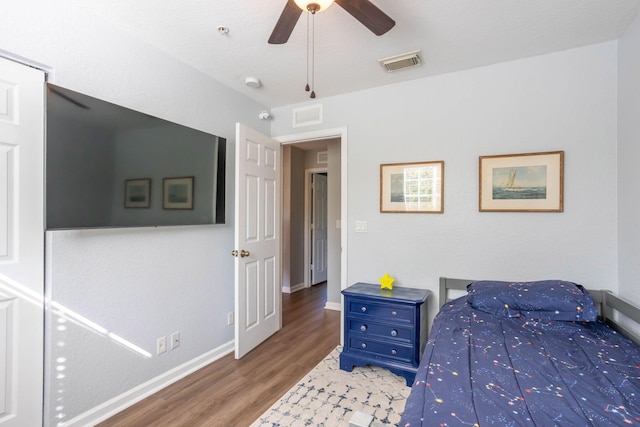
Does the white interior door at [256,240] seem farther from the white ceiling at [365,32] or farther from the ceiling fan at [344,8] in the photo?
the ceiling fan at [344,8]

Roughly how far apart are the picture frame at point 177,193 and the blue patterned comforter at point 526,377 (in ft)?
6.49

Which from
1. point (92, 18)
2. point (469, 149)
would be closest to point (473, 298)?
point (469, 149)

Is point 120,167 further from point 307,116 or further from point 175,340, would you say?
point 307,116

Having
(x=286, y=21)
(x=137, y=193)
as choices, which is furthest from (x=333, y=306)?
(x=286, y=21)

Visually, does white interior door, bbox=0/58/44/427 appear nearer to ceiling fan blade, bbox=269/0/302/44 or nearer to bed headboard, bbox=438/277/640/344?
ceiling fan blade, bbox=269/0/302/44

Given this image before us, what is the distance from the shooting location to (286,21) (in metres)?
1.57

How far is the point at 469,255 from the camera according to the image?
8.49ft

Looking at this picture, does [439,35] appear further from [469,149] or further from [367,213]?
[367,213]

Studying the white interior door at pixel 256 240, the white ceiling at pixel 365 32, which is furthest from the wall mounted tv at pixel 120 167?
the white ceiling at pixel 365 32

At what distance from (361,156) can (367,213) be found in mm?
573

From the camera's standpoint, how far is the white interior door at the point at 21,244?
5.12 ft

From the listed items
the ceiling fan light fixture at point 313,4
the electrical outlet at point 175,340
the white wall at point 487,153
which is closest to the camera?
the ceiling fan light fixture at point 313,4

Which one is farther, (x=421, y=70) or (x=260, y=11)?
(x=421, y=70)

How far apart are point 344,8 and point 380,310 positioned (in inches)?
82.8
